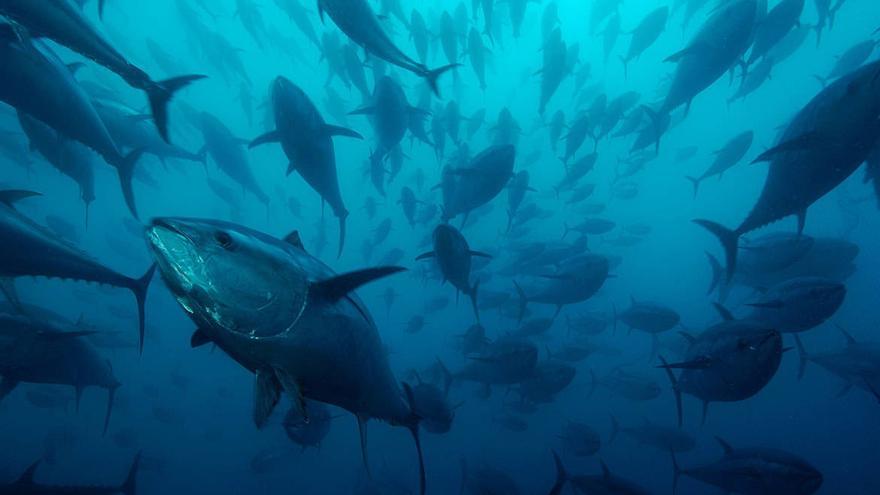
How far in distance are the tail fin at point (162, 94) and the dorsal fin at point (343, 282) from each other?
1980 millimetres

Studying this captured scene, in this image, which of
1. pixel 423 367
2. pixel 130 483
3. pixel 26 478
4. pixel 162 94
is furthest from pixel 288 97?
pixel 423 367

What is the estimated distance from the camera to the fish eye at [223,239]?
1.26m

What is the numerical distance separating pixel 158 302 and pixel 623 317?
42.6 m

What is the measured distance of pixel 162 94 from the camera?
2555 mm

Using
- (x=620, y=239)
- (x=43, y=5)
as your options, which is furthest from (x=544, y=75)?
(x=620, y=239)

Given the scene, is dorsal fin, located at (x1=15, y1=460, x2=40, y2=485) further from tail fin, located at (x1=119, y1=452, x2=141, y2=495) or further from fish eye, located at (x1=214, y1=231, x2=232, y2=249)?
fish eye, located at (x1=214, y1=231, x2=232, y2=249)

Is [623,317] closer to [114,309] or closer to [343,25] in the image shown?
[343,25]

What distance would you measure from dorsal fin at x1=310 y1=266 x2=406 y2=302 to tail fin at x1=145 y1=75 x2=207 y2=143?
198cm

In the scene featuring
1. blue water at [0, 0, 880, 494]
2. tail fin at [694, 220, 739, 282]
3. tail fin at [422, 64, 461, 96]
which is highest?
tail fin at [422, 64, 461, 96]

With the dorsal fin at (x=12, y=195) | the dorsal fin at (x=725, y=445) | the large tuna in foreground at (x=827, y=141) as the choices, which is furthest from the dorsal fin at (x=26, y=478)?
the dorsal fin at (x=725, y=445)

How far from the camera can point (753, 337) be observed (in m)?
3.16

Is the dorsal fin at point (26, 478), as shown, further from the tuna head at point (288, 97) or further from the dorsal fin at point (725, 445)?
the dorsal fin at point (725, 445)

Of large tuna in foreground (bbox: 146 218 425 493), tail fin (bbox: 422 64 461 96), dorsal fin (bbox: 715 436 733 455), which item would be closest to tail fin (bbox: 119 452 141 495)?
large tuna in foreground (bbox: 146 218 425 493)

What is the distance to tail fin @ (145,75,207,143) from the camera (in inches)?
99.2
